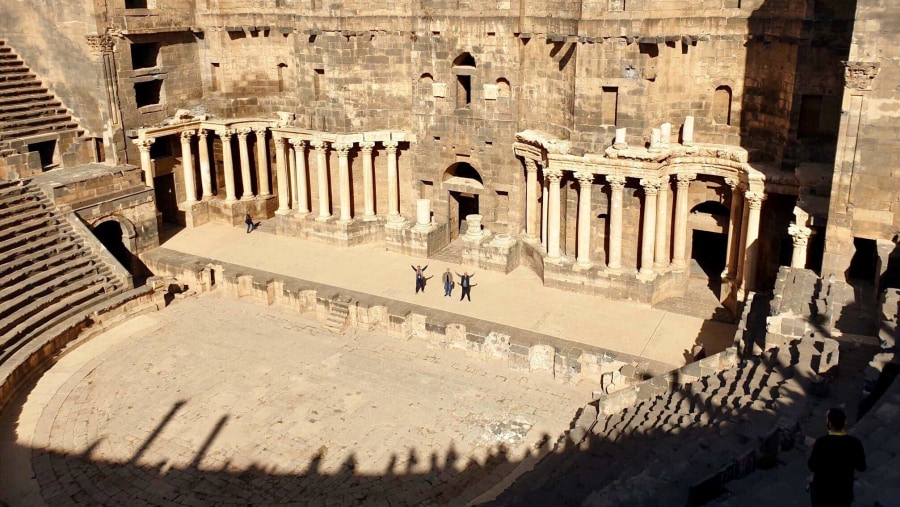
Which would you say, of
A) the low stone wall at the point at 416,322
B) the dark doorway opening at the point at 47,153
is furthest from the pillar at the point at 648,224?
the dark doorway opening at the point at 47,153

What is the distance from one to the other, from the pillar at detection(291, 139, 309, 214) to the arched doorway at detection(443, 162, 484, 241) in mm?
5513

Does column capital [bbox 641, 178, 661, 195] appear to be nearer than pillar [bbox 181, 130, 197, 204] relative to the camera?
Yes

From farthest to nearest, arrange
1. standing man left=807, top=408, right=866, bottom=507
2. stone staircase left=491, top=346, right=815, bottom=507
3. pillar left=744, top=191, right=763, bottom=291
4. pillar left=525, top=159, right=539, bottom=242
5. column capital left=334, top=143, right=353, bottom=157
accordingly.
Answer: column capital left=334, top=143, right=353, bottom=157 → pillar left=525, top=159, right=539, bottom=242 → pillar left=744, top=191, right=763, bottom=291 → stone staircase left=491, top=346, right=815, bottom=507 → standing man left=807, top=408, right=866, bottom=507

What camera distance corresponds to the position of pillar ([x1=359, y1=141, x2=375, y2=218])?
96.4 feet

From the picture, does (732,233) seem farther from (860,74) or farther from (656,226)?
(860,74)

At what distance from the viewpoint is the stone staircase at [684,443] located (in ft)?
39.8

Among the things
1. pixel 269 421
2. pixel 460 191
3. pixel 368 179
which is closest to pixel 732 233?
pixel 460 191

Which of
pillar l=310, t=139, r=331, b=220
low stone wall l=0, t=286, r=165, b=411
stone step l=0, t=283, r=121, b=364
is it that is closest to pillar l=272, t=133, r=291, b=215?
pillar l=310, t=139, r=331, b=220

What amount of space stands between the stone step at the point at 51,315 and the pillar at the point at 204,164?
9051 mm

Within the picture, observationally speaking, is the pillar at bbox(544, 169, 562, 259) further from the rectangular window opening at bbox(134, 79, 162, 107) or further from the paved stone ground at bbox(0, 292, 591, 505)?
the rectangular window opening at bbox(134, 79, 162, 107)

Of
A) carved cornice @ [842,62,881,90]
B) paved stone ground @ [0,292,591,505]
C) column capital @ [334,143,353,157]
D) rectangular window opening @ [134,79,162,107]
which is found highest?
carved cornice @ [842,62,881,90]

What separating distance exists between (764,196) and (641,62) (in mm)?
5217

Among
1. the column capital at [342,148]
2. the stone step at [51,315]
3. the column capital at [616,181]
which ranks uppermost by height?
the column capital at [342,148]

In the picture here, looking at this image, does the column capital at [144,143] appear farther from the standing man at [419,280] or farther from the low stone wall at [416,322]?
the standing man at [419,280]
